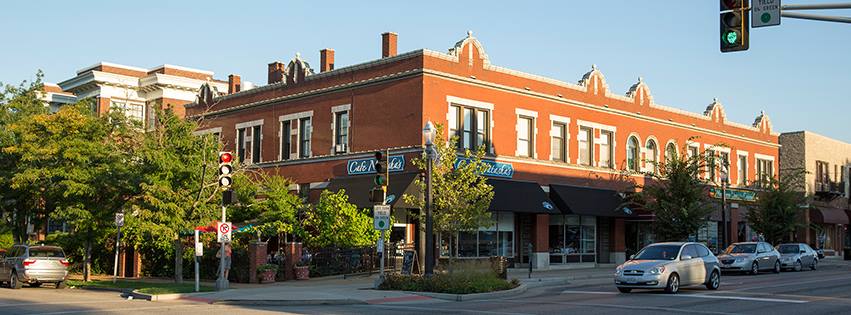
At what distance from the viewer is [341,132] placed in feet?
125

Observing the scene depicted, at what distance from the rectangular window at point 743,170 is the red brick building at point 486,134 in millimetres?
7375

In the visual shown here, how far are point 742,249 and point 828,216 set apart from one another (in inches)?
1056

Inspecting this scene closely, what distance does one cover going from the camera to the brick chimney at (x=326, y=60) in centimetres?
4019

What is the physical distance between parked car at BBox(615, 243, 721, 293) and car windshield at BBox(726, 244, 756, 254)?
1261 centimetres

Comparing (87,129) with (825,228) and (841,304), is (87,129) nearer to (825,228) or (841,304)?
(841,304)

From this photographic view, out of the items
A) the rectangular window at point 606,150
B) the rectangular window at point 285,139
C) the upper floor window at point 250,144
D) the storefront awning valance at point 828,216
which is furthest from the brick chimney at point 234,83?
the storefront awning valance at point 828,216

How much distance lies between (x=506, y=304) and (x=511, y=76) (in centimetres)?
1845

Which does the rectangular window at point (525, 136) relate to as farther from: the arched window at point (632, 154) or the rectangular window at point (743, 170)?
the rectangular window at point (743, 170)

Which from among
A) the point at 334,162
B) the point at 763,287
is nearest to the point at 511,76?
the point at 334,162

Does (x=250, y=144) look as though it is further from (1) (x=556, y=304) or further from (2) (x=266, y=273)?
(1) (x=556, y=304)

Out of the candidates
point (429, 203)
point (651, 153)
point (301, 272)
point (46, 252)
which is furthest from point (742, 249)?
point (46, 252)

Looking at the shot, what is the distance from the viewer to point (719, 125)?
52000 millimetres

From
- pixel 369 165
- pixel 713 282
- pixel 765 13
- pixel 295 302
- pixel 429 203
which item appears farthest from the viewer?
pixel 369 165

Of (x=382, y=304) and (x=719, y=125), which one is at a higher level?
(x=719, y=125)
